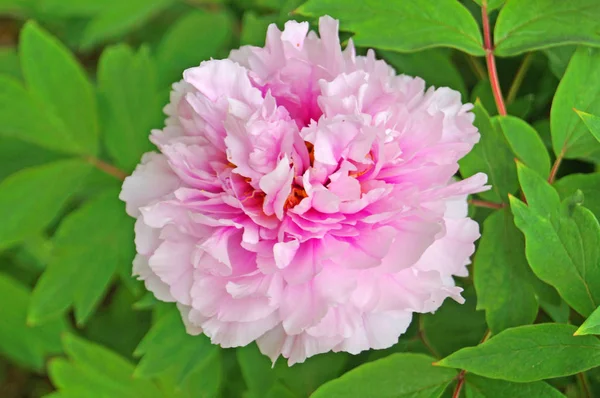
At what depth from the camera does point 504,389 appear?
80cm

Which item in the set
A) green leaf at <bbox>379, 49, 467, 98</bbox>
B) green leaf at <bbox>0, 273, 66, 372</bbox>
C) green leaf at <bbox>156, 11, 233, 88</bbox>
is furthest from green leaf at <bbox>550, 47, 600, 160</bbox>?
green leaf at <bbox>0, 273, 66, 372</bbox>

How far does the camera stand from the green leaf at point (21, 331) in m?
1.49

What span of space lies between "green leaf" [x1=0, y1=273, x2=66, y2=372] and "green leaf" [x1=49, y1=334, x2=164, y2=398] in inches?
10.7

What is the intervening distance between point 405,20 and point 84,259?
0.71 meters

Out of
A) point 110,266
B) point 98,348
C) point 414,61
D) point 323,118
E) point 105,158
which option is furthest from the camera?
point 105,158

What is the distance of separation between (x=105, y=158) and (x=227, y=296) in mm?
907

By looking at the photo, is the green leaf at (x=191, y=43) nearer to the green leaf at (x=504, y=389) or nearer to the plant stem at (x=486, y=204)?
the plant stem at (x=486, y=204)

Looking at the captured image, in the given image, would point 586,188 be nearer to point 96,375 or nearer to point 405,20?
point 405,20

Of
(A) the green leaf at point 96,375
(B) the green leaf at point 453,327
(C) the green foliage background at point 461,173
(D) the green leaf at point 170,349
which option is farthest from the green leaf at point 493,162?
(A) the green leaf at point 96,375

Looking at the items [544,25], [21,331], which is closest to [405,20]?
[544,25]

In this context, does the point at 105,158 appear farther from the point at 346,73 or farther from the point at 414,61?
the point at 346,73

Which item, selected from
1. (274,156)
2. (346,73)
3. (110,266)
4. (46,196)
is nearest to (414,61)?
(346,73)

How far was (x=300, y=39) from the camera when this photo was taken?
2.48ft

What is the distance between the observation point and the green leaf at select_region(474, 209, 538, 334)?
82 centimetres
